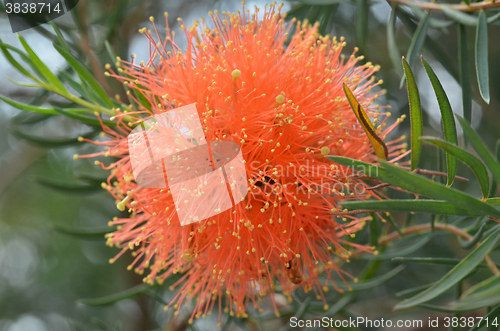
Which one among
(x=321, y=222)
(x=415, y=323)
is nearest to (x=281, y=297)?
(x=415, y=323)

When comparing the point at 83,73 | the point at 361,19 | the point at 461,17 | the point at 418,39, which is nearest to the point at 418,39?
the point at 418,39

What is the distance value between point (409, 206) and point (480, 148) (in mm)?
136

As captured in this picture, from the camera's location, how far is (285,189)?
873 mm

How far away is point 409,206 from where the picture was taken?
62 centimetres

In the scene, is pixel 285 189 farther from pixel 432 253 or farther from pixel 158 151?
pixel 432 253

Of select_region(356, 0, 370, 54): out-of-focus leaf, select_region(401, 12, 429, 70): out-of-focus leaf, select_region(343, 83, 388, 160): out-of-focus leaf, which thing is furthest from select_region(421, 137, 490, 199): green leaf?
select_region(356, 0, 370, 54): out-of-focus leaf

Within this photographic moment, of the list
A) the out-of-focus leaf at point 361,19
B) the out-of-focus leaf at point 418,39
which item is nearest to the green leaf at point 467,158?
the out-of-focus leaf at point 418,39

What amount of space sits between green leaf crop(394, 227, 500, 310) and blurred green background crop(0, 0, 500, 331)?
0.49m

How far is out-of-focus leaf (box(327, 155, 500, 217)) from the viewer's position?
568 millimetres

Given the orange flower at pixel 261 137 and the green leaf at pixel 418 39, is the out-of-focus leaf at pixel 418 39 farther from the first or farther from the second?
the orange flower at pixel 261 137

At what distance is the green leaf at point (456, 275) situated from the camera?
0.64m

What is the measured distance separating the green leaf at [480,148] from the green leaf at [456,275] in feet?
0.47

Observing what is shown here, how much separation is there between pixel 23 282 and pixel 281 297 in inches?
70.0
